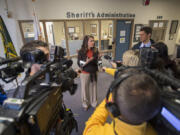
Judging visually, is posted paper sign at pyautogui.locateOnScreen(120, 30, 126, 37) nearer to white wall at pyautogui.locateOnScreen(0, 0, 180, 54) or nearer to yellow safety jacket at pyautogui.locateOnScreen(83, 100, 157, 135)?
white wall at pyautogui.locateOnScreen(0, 0, 180, 54)

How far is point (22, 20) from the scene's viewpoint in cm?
264

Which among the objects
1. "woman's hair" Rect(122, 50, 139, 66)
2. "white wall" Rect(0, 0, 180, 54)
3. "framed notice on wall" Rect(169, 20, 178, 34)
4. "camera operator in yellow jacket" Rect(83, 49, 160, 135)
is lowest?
"camera operator in yellow jacket" Rect(83, 49, 160, 135)

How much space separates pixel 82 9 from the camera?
3232 millimetres

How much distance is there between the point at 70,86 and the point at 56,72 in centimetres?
16

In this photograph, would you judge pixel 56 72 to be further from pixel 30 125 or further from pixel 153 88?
pixel 153 88

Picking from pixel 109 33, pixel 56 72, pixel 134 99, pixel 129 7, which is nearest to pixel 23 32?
pixel 56 72

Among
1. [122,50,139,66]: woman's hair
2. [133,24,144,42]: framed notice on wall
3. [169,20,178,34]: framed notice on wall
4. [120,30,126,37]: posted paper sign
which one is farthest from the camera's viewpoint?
[169,20,178,34]: framed notice on wall

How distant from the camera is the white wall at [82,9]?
8.41ft

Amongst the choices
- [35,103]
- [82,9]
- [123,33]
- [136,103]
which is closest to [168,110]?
[136,103]

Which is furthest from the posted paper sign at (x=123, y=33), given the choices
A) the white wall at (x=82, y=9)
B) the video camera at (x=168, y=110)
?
the video camera at (x=168, y=110)

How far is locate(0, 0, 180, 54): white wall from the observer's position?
256cm

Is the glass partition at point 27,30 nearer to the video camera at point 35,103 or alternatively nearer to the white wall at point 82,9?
the white wall at point 82,9

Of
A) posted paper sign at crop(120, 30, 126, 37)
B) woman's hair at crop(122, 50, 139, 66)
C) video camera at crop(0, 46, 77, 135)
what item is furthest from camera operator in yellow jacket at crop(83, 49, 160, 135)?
posted paper sign at crop(120, 30, 126, 37)

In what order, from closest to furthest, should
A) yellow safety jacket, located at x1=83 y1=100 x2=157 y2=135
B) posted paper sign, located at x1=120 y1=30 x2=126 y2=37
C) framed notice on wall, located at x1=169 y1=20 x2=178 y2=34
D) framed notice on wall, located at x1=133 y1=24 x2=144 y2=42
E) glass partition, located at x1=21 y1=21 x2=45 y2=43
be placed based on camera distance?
yellow safety jacket, located at x1=83 y1=100 x2=157 y2=135, glass partition, located at x1=21 y1=21 x2=45 y2=43, posted paper sign, located at x1=120 y1=30 x2=126 y2=37, framed notice on wall, located at x1=133 y1=24 x2=144 y2=42, framed notice on wall, located at x1=169 y1=20 x2=178 y2=34
